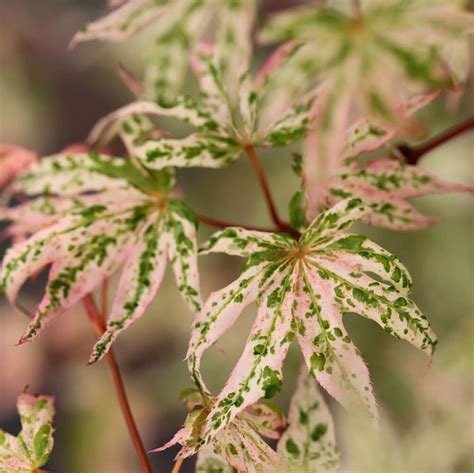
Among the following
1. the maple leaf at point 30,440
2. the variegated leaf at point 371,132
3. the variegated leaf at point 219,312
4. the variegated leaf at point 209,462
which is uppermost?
the variegated leaf at point 371,132

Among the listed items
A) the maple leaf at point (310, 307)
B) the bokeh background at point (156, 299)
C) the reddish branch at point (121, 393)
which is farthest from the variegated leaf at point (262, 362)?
the bokeh background at point (156, 299)

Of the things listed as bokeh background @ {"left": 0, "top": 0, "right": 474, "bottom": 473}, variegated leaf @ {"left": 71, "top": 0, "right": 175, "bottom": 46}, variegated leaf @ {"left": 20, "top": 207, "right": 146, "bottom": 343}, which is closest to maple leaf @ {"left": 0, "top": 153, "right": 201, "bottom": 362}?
variegated leaf @ {"left": 20, "top": 207, "right": 146, "bottom": 343}

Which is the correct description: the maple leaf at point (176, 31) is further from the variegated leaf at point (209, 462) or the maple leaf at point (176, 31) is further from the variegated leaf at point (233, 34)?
the variegated leaf at point (209, 462)

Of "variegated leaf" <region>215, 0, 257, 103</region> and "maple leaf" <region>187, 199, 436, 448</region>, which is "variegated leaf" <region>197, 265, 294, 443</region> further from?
"variegated leaf" <region>215, 0, 257, 103</region>

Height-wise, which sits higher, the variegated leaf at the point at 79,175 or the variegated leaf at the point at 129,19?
the variegated leaf at the point at 129,19

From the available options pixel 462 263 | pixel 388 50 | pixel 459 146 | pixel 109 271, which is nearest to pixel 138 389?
pixel 462 263

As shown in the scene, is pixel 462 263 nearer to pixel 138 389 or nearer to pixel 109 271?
pixel 138 389

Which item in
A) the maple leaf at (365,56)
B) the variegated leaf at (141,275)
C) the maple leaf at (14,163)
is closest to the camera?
the maple leaf at (365,56)

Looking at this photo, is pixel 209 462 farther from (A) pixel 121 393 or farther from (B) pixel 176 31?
(B) pixel 176 31
